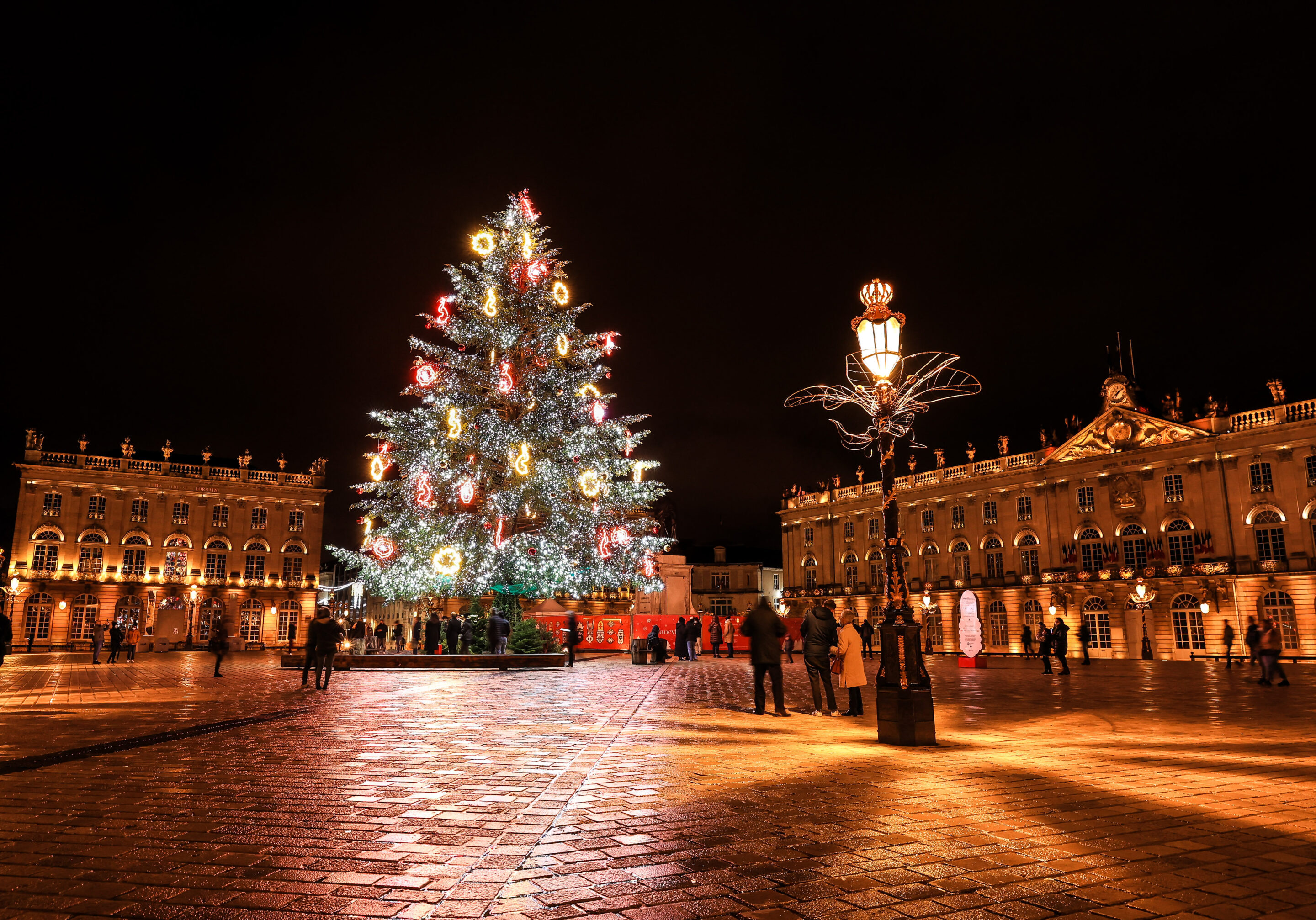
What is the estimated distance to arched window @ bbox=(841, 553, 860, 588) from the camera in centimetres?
5925

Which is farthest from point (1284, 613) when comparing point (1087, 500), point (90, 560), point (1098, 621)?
point (90, 560)

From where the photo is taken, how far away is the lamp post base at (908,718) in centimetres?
809

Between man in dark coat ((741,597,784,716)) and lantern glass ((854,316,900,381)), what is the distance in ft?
11.7

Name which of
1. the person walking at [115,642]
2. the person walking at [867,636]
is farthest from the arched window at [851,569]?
the person walking at [115,642]

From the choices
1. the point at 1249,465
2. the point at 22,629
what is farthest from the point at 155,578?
the point at 1249,465

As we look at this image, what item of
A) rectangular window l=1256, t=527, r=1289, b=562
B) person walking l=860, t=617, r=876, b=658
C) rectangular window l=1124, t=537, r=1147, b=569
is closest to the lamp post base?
person walking l=860, t=617, r=876, b=658

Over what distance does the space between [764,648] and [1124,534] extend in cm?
4172

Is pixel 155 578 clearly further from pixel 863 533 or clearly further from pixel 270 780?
pixel 270 780

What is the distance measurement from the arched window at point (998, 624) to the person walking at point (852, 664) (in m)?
43.0

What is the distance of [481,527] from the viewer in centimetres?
2086

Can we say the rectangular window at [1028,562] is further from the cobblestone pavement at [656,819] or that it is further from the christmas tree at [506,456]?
the cobblestone pavement at [656,819]

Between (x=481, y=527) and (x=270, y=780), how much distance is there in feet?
49.2

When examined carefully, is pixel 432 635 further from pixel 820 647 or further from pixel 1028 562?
pixel 1028 562

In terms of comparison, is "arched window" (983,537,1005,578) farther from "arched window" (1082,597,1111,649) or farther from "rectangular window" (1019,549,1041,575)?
"arched window" (1082,597,1111,649)
